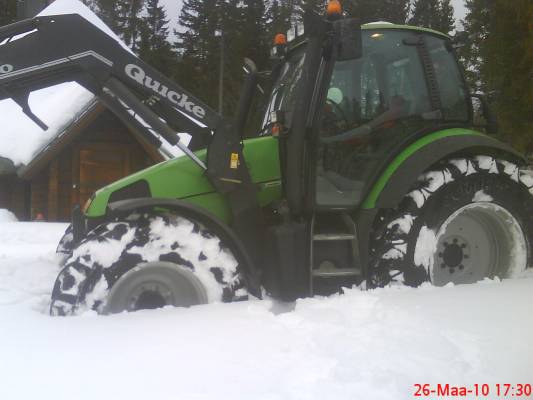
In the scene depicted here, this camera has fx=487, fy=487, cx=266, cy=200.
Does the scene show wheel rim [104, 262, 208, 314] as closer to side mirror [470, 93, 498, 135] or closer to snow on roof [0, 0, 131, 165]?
side mirror [470, 93, 498, 135]

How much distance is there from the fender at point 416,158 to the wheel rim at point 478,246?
17.6 inches

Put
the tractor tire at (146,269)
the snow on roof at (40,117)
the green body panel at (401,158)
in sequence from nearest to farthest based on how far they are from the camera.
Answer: the tractor tire at (146,269) < the green body panel at (401,158) < the snow on roof at (40,117)

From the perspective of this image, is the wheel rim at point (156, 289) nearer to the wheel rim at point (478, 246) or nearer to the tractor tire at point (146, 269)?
Answer: the tractor tire at point (146, 269)

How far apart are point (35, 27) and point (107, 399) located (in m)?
2.57

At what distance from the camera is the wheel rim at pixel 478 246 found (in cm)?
378

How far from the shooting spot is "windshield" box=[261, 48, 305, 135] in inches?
151

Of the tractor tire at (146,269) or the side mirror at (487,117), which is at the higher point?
the side mirror at (487,117)

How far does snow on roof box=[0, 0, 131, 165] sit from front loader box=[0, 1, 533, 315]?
982 cm

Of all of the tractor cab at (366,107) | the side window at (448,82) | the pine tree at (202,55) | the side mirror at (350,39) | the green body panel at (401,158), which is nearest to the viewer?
the side mirror at (350,39)

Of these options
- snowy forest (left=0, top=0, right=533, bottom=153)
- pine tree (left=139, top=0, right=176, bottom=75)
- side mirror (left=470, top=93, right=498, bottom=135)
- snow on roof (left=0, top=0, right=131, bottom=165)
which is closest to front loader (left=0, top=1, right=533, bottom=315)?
side mirror (left=470, top=93, right=498, bottom=135)

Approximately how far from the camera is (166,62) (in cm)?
3309

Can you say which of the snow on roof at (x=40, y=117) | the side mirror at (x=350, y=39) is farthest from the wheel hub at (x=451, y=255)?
the snow on roof at (x=40, y=117)

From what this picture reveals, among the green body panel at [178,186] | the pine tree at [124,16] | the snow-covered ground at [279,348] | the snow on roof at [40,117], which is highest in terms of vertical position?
the pine tree at [124,16]

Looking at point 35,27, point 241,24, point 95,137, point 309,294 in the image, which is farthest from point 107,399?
point 241,24
